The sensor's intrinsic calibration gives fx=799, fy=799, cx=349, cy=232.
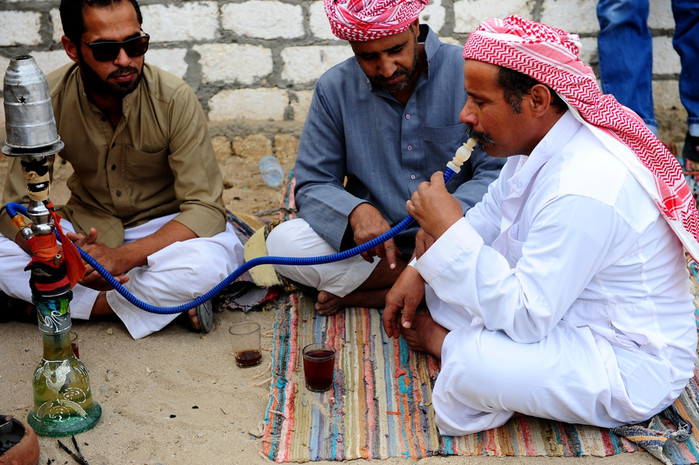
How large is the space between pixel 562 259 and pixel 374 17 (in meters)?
1.40

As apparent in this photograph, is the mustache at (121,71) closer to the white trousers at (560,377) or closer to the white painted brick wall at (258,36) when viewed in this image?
the white trousers at (560,377)

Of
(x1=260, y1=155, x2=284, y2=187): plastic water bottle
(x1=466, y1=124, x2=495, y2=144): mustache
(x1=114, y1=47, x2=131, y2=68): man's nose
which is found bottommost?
(x1=260, y1=155, x2=284, y2=187): plastic water bottle

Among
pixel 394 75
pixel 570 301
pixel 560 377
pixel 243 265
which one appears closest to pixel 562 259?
pixel 570 301

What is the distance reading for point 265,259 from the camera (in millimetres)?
3320

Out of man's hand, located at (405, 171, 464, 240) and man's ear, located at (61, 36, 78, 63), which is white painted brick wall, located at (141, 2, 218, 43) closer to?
man's ear, located at (61, 36, 78, 63)

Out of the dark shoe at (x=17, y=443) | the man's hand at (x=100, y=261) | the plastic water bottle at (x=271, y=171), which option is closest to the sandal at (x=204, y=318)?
the man's hand at (x=100, y=261)

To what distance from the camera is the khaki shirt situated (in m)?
3.66

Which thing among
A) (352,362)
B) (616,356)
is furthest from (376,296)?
(616,356)

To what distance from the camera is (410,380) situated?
3137 millimetres

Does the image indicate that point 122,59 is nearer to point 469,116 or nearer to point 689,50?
point 469,116

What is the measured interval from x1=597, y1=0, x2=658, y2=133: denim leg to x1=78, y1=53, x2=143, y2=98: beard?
3060 mm

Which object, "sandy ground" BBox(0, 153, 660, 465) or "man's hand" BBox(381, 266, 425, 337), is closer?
"sandy ground" BBox(0, 153, 660, 465)

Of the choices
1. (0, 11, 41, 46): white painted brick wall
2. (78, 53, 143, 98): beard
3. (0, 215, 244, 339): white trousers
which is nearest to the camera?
(78, 53, 143, 98): beard

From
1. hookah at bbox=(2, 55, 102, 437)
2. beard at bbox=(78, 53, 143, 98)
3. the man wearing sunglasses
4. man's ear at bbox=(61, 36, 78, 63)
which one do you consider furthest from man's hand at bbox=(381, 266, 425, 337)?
man's ear at bbox=(61, 36, 78, 63)
